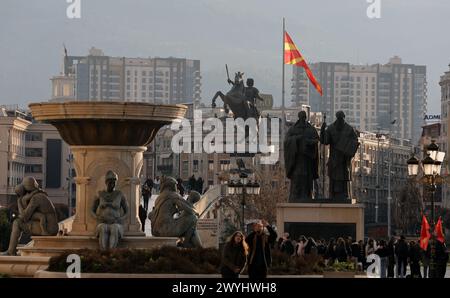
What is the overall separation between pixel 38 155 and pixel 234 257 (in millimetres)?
149599

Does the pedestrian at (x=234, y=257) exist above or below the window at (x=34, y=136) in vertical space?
below

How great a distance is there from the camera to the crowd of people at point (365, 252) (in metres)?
38.7

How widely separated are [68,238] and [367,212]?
140 m

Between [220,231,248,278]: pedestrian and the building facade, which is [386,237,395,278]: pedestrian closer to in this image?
[220,231,248,278]: pedestrian

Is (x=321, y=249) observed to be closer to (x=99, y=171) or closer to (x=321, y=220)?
(x=321, y=220)

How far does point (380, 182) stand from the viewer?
18975 centimetres

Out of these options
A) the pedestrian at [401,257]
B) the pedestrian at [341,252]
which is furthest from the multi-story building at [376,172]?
the pedestrian at [341,252]

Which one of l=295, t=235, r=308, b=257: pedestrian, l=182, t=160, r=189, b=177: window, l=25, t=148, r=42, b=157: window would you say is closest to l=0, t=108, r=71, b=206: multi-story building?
l=25, t=148, r=42, b=157: window

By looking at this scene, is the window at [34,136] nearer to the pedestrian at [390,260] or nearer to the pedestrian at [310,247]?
the pedestrian at [390,260]

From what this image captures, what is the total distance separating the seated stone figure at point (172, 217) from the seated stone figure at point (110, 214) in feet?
4.91
